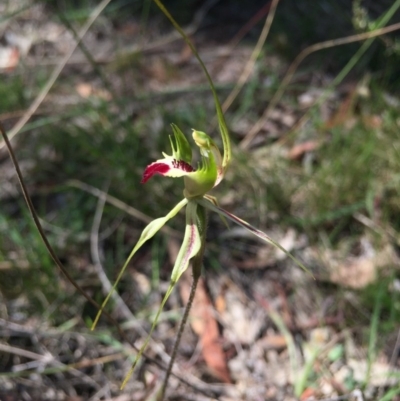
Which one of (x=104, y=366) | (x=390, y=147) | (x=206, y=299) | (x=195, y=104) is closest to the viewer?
(x=104, y=366)

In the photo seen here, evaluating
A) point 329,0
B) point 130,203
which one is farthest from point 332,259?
point 329,0

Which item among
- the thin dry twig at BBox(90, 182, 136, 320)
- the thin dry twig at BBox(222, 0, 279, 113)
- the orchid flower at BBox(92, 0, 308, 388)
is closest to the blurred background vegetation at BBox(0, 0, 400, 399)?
the thin dry twig at BBox(90, 182, 136, 320)

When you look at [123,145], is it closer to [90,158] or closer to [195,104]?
[90,158]

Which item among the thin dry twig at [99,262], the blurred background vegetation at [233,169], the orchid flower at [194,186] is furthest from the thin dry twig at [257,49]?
the orchid flower at [194,186]

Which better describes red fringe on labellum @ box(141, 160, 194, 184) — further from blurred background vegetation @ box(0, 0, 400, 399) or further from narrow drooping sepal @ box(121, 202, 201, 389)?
blurred background vegetation @ box(0, 0, 400, 399)

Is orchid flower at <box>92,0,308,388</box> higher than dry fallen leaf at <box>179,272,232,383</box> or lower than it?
higher

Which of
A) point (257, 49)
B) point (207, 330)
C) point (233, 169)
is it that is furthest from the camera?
point (233, 169)

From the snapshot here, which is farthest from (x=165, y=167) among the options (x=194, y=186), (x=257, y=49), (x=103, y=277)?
(x=257, y=49)

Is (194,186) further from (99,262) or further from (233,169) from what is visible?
(233,169)

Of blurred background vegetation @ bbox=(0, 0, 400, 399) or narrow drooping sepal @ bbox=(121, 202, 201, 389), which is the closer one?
narrow drooping sepal @ bbox=(121, 202, 201, 389)
